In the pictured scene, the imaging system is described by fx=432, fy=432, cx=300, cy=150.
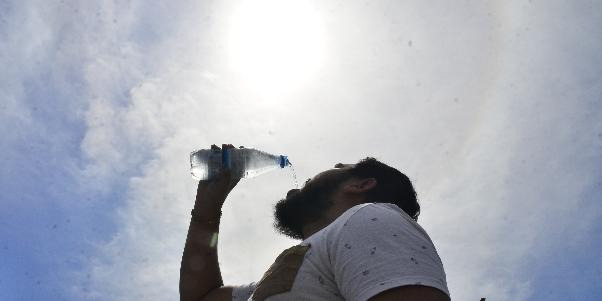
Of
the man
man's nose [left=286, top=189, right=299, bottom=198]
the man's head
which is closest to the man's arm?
the man

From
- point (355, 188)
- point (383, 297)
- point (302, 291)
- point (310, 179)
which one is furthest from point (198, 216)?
point (383, 297)

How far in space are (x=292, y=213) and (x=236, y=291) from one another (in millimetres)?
946

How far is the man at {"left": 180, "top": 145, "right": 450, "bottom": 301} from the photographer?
2.04 metres

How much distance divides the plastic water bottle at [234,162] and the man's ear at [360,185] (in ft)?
3.56

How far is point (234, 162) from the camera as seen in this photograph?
14.0ft

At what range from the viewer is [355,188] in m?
3.96

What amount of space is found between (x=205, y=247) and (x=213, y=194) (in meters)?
0.48

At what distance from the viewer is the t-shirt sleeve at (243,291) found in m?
3.48

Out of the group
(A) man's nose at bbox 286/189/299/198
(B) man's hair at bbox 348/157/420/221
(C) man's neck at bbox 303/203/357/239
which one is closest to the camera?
(C) man's neck at bbox 303/203/357/239

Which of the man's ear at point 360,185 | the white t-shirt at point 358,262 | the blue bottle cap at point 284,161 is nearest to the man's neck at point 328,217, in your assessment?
the man's ear at point 360,185

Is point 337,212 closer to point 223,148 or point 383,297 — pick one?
point 223,148

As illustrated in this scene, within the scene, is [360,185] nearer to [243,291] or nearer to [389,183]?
[389,183]

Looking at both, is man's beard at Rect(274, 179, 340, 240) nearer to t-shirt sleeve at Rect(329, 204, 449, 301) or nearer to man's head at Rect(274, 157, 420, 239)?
man's head at Rect(274, 157, 420, 239)

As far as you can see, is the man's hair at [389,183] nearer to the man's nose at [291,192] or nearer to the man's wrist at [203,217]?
the man's nose at [291,192]
